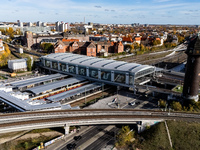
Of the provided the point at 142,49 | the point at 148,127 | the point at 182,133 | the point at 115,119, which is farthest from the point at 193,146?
the point at 142,49

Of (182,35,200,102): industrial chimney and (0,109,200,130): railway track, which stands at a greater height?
(182,35,200,102): industrial chimney

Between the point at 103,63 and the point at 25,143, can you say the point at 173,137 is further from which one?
the point at 103,63

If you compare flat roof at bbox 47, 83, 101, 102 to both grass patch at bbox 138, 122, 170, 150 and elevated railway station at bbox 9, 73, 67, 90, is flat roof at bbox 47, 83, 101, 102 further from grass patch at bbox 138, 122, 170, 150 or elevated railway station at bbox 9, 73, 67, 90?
grass patch at bbox 138, 122, 170, 150

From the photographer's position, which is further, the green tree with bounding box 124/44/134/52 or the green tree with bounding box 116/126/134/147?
the green tree with bounding box 124/44/134/52

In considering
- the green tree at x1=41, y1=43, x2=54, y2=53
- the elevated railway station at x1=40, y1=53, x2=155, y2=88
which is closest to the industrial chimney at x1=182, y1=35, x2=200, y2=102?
the elevated railway station at x1=40, y1=53, x2=155, y2=88

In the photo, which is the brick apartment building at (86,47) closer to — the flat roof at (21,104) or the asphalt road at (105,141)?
the flat roof at (21,104)

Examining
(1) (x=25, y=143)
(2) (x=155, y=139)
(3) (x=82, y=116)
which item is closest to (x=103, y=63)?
(3) (x=82, y=116)
